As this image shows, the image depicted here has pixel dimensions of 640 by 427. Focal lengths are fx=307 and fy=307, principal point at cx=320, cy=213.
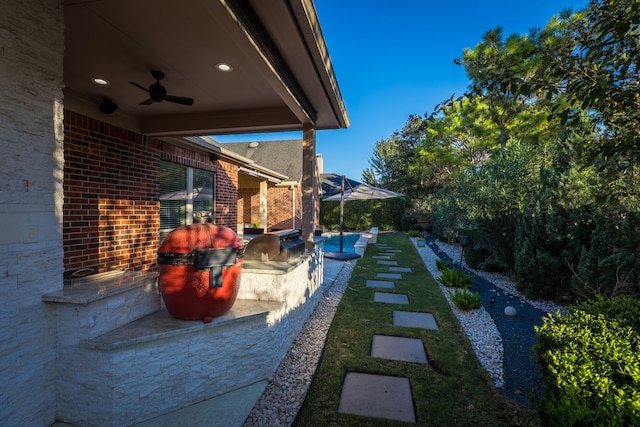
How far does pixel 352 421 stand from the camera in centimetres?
253

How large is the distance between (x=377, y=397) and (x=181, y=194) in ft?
17.3

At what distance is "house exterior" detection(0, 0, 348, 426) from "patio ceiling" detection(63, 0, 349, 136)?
0.02 m

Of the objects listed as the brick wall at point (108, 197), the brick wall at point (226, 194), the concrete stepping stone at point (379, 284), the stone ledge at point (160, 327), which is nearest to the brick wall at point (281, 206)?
the brick wall at point (226, 194)

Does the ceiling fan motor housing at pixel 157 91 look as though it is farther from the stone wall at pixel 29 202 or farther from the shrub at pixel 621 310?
the shrub at pixel 621 310

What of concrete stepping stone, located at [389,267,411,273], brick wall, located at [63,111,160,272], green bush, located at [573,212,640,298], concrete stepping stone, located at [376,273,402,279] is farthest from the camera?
concrete stepping stone, located at [389,267,411,273]

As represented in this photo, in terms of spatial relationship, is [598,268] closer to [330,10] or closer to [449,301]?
[449,301]

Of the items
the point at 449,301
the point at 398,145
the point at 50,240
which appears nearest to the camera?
the point at 50,240

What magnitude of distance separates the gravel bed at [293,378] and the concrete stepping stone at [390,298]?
1.10 meters

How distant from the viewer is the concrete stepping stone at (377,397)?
262cm

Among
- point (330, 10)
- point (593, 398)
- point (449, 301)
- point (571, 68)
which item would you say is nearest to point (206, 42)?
point (571, 68)

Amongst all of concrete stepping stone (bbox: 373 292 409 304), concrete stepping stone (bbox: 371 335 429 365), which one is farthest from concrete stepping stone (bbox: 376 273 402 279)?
concrete stepping stone (bbox: 371 335 429 365)

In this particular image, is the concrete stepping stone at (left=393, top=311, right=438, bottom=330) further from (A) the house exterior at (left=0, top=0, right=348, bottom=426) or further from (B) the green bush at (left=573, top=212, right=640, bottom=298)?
(B) the green bush at (left=573, top=212, right=640, bottom=298)

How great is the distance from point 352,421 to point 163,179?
206 inches

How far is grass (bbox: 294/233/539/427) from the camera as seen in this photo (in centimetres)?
256
